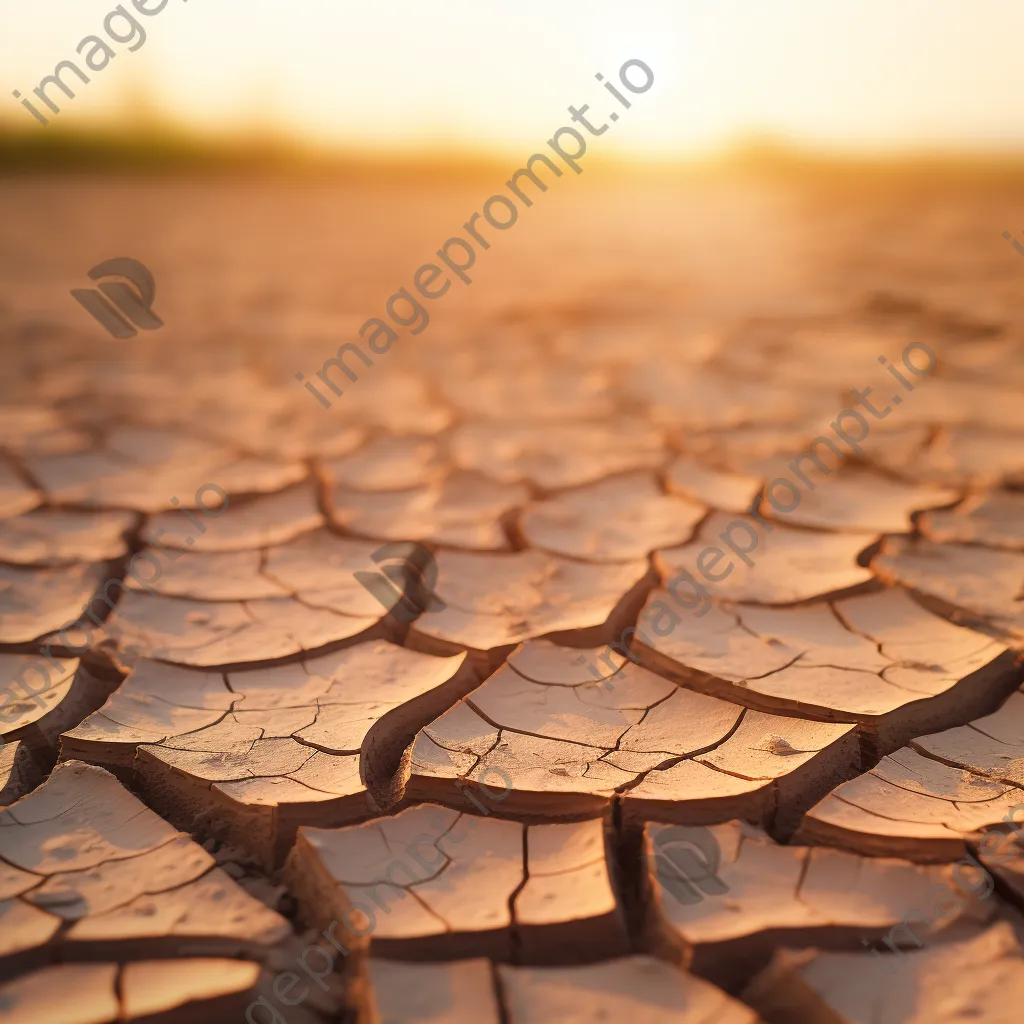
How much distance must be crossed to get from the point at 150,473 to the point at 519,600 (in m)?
0.97

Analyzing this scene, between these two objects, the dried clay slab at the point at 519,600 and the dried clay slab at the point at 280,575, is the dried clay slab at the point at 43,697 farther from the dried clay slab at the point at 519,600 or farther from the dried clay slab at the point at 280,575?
the dried clay slab at the point at 519,600

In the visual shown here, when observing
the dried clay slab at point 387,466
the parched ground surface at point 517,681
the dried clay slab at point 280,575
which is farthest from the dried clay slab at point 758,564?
the dried clay slab at point 387,466

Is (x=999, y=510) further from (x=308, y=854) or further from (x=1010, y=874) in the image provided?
(x=308, y=854)

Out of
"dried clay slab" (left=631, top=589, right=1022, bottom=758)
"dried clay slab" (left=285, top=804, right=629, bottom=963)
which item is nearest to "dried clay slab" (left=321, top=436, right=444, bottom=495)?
"dried clay slab" (left=631, top=589, right=1022, bottom=758)

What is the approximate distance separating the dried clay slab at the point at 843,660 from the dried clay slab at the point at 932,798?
0.05 metres

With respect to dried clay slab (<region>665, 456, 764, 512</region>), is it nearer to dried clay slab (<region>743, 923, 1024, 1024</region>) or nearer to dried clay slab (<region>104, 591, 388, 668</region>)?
dried clay slab (<region>104, 591, 388, 668</region>)

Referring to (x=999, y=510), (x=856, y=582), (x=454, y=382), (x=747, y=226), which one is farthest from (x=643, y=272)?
(x=856, y=582)

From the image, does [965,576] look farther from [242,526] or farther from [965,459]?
[242,526]

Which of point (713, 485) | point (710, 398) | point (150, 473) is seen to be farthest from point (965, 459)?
point (150, 473)

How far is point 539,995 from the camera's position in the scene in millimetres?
827

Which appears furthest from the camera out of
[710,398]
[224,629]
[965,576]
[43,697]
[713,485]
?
[710,398]

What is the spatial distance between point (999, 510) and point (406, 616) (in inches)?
46.1

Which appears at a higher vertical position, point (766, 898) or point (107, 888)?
point (766, 898)

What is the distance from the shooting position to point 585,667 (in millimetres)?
1339
